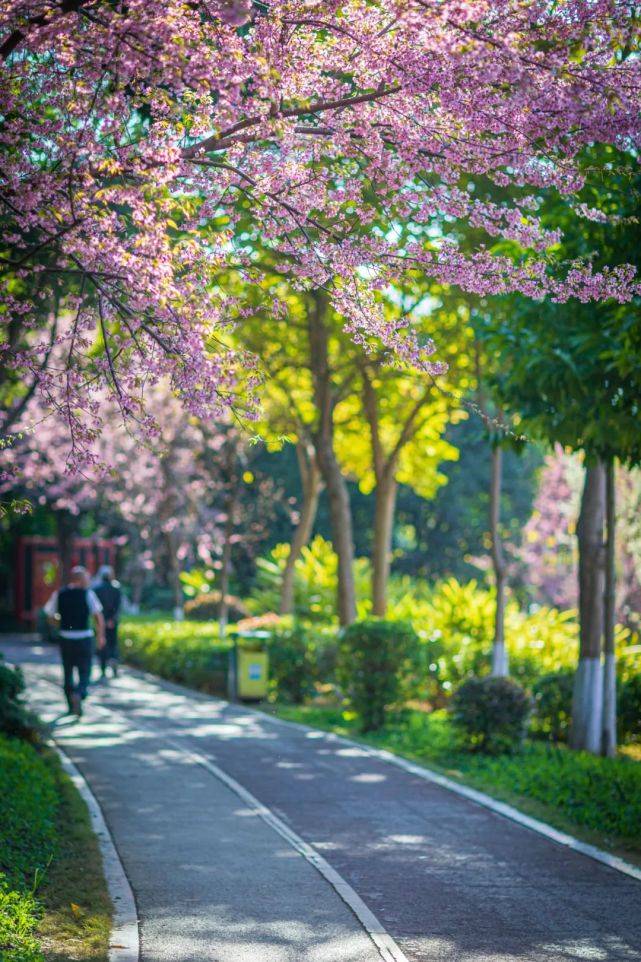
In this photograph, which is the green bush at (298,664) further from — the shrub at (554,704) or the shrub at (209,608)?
the shrub at (209,608)

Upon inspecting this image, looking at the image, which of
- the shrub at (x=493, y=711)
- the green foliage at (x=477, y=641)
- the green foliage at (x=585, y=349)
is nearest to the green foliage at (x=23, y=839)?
the shrub at (x=493, y=711)

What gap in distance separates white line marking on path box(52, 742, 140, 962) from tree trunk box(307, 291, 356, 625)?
1105 centimetres

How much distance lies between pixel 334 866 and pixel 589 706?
256 inches

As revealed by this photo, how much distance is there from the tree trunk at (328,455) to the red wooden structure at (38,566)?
17645 mm

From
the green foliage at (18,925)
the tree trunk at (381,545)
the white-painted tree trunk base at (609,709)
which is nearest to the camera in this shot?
the green foliage at (18,925)

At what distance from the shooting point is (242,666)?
67.8 ft

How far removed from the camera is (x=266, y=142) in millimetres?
7785

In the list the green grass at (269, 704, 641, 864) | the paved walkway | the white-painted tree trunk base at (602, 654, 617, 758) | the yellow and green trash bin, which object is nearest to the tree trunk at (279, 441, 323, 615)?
the yellow and green trash bin

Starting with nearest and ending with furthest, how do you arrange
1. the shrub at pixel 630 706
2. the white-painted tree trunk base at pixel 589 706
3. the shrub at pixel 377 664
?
the white-painted tree trunk base at pixel 589 706
the shrub at pixel 630 706
the shrub at pixel 377 664

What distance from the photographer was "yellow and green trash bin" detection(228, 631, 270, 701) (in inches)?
814

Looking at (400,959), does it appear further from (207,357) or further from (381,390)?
(381,390)

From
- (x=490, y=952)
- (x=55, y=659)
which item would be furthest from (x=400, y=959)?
(x=55, y=659)

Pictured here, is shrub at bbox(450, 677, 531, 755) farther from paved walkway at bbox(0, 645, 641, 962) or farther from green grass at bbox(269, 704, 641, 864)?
paved walkway at bbox(0, 645, 641, 962)

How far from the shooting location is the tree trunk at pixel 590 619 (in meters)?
14.4
